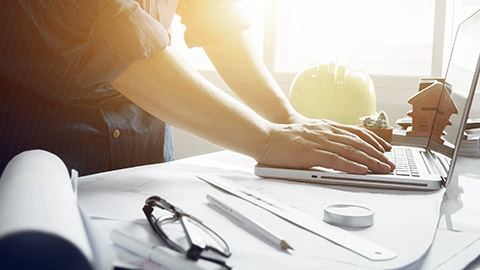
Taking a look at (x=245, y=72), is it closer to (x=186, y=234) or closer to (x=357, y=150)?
(x=357, y=150)

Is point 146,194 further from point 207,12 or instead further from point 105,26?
point 207,12

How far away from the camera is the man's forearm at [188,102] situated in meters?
0.71

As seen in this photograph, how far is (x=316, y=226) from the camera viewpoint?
481 mm

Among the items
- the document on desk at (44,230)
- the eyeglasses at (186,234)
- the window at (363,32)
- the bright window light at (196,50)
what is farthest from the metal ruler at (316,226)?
the bright window light at (196,50)

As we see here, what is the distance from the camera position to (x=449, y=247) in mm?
461

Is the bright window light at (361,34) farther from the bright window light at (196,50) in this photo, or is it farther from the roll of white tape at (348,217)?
the roll of white tape at (348,217)

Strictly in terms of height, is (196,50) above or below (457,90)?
below

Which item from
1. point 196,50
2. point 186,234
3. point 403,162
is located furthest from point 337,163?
point 196,50

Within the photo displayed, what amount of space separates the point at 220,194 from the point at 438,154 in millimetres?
466

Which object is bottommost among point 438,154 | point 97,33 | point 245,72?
point 438,154

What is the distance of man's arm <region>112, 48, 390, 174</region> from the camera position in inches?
27.8

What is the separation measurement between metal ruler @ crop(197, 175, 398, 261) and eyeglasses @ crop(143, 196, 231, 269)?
0.38 ft

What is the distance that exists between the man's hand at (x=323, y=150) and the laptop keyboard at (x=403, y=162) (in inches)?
0.9

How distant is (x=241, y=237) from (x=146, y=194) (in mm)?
192
